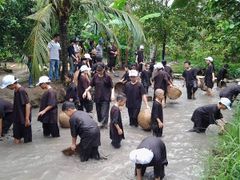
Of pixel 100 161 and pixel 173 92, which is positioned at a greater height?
pixel 173 92

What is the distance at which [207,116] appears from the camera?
1076cm

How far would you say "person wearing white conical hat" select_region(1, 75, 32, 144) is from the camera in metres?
9.83

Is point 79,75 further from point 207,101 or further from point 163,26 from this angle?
point 163,26

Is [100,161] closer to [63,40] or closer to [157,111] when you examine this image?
[157,111]

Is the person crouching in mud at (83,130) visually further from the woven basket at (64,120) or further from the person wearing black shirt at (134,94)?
the person wearing black shirt at (134,94)

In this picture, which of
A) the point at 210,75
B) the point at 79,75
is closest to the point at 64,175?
the point at 79,75

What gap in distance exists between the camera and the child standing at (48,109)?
403 inches

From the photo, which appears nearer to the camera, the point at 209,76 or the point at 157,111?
the point at 157,111

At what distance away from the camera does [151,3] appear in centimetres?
2141

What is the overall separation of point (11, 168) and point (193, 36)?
1511 cm

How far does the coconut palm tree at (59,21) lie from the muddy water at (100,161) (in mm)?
1947

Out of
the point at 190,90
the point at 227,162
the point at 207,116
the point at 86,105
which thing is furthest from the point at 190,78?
the point at 227,162

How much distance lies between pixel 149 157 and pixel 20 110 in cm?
412

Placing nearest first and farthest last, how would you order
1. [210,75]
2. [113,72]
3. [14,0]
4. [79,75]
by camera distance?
[79,75] → [14,0] → [210,75] → [113,72]
